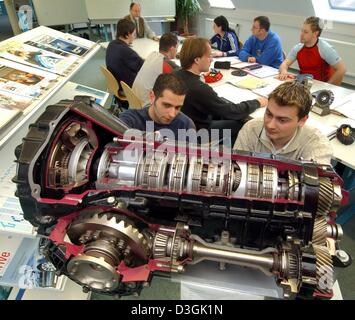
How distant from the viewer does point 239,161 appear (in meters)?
0.82

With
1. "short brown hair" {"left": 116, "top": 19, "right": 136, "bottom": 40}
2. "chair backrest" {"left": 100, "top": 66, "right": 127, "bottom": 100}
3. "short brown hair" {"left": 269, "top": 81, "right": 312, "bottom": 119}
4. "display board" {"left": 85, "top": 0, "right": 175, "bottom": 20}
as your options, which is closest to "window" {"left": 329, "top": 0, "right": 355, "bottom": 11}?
"display board" {"left": 85, "top": 0, "right": 175, "bottom": 20}

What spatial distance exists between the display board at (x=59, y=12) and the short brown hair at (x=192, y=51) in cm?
458

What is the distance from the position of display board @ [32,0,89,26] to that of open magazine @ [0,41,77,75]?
4275 millimetres

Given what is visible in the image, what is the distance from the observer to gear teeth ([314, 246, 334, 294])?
27.5 inches

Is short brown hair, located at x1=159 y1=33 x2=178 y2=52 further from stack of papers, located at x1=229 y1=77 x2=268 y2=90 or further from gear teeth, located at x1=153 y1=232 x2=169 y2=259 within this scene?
gear teeth, located at x1=153 y1=232 x2=169 y2=259

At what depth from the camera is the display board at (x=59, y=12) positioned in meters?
5.46

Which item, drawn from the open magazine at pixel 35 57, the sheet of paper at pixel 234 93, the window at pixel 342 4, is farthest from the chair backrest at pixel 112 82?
the window at pixel 342 4

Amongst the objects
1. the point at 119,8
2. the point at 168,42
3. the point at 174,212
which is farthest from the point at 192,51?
the point at 119,8

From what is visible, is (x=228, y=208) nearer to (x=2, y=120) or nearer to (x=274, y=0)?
(x=2, y=120)

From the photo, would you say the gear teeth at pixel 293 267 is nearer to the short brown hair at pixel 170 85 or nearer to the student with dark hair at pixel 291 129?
the student with dark hair at pixel 291 129

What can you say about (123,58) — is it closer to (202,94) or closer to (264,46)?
(202,94)

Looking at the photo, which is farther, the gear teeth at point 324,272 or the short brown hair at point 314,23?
the short brown hair at point 314,23

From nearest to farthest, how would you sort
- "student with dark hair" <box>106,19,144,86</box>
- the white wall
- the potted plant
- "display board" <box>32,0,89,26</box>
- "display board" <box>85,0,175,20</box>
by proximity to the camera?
"student with dark hair" <box>106,19,144,86</box>
the white wall
"display board" <box>85,0,175,20</box>
"display board" <box>32,0,89,26</box>
the potted plant

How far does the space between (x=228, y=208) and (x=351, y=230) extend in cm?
185
